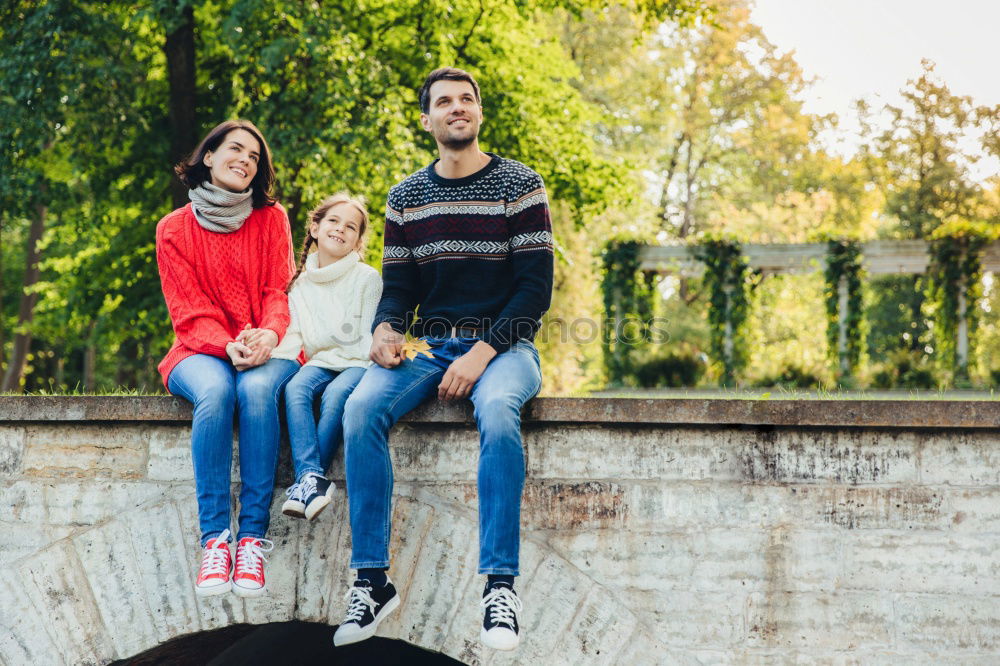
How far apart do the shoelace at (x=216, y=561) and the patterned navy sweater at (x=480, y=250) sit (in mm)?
996

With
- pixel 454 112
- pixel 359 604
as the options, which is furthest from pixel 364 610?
pixel 454 112

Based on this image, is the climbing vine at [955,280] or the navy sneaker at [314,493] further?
the climbing vine at [955,280]

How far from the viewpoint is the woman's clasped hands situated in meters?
3.55

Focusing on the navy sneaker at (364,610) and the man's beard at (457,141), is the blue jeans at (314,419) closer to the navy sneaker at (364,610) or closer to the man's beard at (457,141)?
the navy sneaker at (364,610)

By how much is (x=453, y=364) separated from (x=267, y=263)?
3.46 ft

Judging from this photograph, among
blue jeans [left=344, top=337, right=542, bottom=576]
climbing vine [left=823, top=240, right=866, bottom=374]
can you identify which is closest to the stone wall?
blue jeans [left=344, top=337, right=542, bottom=576]

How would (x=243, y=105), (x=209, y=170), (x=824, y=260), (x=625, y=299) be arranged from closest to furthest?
(x=209, y=170), (x=243, y=105), (x=824, y=260), (x=625, y=299)

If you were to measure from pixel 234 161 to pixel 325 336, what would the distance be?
825 mm

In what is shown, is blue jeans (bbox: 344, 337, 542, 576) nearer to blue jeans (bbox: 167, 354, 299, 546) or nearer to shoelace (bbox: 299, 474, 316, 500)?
shoelace (bbox: 299, 474, 316, 500)

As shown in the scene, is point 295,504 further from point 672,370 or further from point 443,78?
point 672,370

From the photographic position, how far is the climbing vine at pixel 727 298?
15586mm

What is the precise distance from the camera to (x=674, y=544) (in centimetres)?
348

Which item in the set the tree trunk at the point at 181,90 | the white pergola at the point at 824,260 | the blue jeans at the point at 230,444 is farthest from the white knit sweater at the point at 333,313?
the white pergola at the point at 824,260

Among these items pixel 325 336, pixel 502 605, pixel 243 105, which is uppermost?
pixel 243 105
